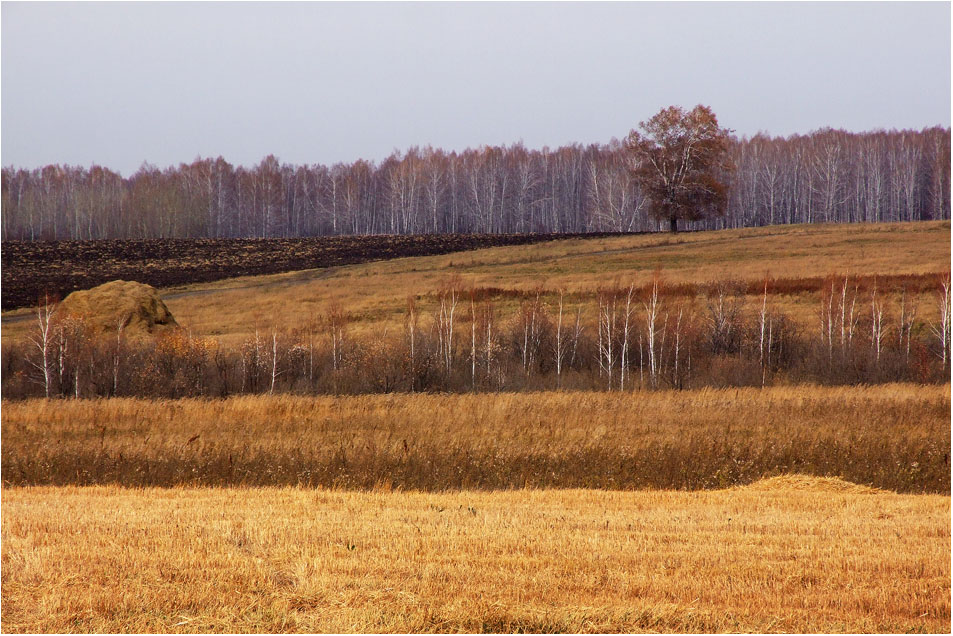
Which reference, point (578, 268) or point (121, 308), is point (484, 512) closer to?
point (121, 308)

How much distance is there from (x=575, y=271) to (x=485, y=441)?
1439 inches

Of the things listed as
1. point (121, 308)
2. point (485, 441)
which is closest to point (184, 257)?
point (121, 308)

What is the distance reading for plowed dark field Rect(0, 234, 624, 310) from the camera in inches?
2392

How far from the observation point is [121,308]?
3512cm

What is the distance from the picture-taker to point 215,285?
58.1 metres

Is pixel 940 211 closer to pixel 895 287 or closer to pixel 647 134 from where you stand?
pixel 647 134

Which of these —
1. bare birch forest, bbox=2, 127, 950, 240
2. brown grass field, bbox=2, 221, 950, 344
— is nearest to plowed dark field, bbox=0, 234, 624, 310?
brown grass field, bbox=2, 221, 950, 344

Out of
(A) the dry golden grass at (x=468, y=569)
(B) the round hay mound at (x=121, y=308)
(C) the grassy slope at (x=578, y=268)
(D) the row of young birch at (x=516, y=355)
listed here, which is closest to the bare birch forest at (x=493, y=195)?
(C) the grassy slope at (x=578, y=268)

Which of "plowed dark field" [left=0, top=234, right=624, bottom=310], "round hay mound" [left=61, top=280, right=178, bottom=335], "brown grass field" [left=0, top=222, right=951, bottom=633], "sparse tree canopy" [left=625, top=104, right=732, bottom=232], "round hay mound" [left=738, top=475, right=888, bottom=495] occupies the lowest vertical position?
"round hay mound" [left=738, top=475, right=888, bottom=495]

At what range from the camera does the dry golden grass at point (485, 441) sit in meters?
16.6

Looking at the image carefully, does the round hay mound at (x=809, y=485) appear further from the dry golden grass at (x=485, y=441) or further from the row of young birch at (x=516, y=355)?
the row of young birch at (x=516, y=355)

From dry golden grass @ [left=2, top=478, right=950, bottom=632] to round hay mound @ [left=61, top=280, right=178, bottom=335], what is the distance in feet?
77.6

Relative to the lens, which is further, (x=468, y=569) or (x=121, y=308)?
(x=121, y=308)

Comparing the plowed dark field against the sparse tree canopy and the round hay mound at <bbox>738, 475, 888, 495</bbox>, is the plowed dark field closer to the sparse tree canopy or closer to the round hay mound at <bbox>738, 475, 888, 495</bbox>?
the sparse tree canopy
